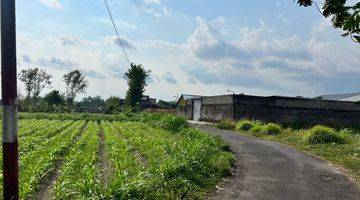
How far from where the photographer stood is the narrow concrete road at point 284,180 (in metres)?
9.94

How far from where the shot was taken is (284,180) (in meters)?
11.6

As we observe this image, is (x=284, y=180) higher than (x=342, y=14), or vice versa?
(x=342, y=14)

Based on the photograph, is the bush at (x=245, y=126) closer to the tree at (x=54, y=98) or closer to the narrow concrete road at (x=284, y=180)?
the narrow concrete road at (x=284, y=180)

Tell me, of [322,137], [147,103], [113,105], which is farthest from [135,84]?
[322,137]

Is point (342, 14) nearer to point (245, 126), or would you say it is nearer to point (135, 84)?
point (245, 126)

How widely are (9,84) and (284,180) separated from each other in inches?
300

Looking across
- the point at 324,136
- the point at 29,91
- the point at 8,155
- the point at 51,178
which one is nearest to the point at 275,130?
the point at 324,136

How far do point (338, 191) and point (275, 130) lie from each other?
17091 mm

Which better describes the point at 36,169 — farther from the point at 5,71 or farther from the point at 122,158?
the point at 5,71

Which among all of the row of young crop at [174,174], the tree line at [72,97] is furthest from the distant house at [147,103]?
the row of young crop at [174,174]

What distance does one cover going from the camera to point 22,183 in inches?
365

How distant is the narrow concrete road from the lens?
391 inches

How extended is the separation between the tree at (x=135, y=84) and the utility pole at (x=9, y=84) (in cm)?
6783

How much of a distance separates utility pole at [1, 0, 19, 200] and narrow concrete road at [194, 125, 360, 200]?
467 cm
